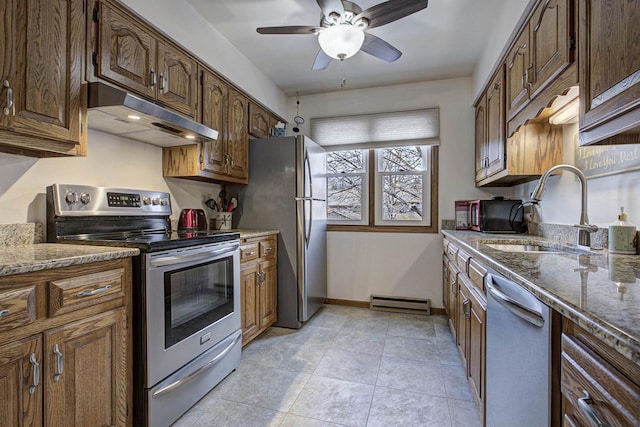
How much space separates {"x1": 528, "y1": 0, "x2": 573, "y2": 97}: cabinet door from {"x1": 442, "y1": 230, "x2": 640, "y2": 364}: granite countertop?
2.78ft

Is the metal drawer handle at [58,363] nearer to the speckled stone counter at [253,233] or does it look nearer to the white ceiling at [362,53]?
the speckled stone counter at [253,233]

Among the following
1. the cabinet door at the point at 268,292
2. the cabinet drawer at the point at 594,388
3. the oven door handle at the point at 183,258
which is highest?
the oven door handle at the point at 183,258

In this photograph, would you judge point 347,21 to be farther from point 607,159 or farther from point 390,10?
point 607,159

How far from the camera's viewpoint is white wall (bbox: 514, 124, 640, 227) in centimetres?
147

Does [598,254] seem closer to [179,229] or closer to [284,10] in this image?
[284,10]

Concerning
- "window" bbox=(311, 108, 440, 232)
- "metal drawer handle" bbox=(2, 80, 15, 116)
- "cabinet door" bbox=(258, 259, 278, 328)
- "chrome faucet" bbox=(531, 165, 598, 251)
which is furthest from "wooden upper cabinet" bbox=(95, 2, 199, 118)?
"chrome faucet" bbox=(531, 165, 598, 251)

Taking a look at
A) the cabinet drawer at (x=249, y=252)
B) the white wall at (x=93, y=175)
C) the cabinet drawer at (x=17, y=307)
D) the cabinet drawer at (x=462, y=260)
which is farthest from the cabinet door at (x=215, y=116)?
the cabinet drawer at (x=462, y=260)

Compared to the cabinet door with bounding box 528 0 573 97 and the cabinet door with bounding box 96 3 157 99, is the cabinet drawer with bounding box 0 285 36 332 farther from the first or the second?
the cabinet door with bounding box 528 0 573 97

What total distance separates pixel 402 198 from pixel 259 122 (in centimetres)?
176

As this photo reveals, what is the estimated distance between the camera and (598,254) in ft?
4.71

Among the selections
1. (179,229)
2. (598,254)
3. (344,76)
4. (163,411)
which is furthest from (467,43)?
(163,411)

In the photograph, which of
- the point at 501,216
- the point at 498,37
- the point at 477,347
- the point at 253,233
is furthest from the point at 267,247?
the point at 498,37

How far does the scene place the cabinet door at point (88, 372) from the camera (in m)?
1.13

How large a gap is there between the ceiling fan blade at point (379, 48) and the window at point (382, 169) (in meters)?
1.16
